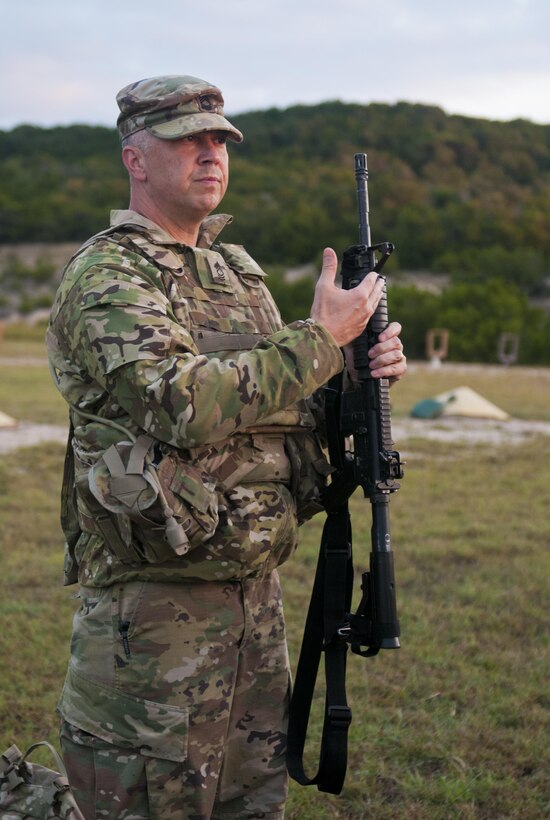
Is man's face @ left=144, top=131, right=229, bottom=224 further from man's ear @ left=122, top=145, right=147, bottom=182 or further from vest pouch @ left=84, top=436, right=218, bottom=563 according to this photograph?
vest pouch @ left=84, top=436, right=218, bottom=563

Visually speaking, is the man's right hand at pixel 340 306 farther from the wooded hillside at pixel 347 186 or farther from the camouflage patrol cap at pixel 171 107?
the wooded hillside at pixel 347 186

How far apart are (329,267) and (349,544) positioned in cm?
80

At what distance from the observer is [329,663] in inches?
99.6

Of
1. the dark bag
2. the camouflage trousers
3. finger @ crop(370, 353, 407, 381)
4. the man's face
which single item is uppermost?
the man's face

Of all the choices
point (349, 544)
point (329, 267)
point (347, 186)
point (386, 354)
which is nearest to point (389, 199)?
point (347, 186)

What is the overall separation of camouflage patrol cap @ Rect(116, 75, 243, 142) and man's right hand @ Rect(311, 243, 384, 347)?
1.41 ft

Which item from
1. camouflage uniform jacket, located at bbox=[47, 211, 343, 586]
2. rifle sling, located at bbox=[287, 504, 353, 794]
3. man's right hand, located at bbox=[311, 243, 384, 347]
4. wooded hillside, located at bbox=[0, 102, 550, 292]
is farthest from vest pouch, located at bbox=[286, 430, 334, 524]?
wooded hillside, located at bbox=[0, 102, 550, 292]

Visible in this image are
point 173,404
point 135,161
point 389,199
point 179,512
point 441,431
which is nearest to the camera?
point 173,404

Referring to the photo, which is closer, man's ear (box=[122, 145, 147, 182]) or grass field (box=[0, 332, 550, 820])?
man's ear (box=[122, 145, 147, 182])

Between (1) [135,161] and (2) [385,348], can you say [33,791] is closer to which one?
(2) [385,348]

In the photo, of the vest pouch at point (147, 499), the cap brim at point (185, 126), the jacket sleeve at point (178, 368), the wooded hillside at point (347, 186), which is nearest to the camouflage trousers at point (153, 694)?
the vest pouch at point (147, 499)

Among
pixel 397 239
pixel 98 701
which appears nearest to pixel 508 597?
pixel 98 701

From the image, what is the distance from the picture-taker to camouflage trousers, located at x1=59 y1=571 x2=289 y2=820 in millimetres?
2193

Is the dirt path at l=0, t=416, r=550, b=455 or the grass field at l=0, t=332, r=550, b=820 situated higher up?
the grass field at l=0, t=332, r=550, b=820
